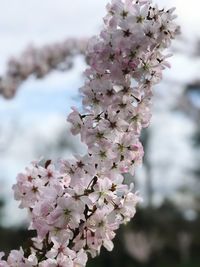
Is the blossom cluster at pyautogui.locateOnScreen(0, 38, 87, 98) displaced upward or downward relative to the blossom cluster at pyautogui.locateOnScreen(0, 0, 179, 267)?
upward

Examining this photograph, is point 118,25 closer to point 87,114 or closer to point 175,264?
point 87,114

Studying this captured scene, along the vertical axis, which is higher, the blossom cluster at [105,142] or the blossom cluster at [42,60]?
the blossom cluster at [42,60]

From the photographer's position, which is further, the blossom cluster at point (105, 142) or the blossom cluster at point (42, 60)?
the blossom cluster at point (42, 60)

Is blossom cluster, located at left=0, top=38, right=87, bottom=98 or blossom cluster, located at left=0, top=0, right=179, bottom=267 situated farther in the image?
blossom cluster, located at left=0, top=38, right=87, bottom=98

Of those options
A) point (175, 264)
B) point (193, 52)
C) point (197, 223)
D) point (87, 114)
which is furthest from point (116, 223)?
point (197, 223)

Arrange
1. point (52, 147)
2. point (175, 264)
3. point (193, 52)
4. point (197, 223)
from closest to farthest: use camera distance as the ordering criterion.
→ point (193, 52) → point (175, 264) → point (197, 223) → point (52, 147)
